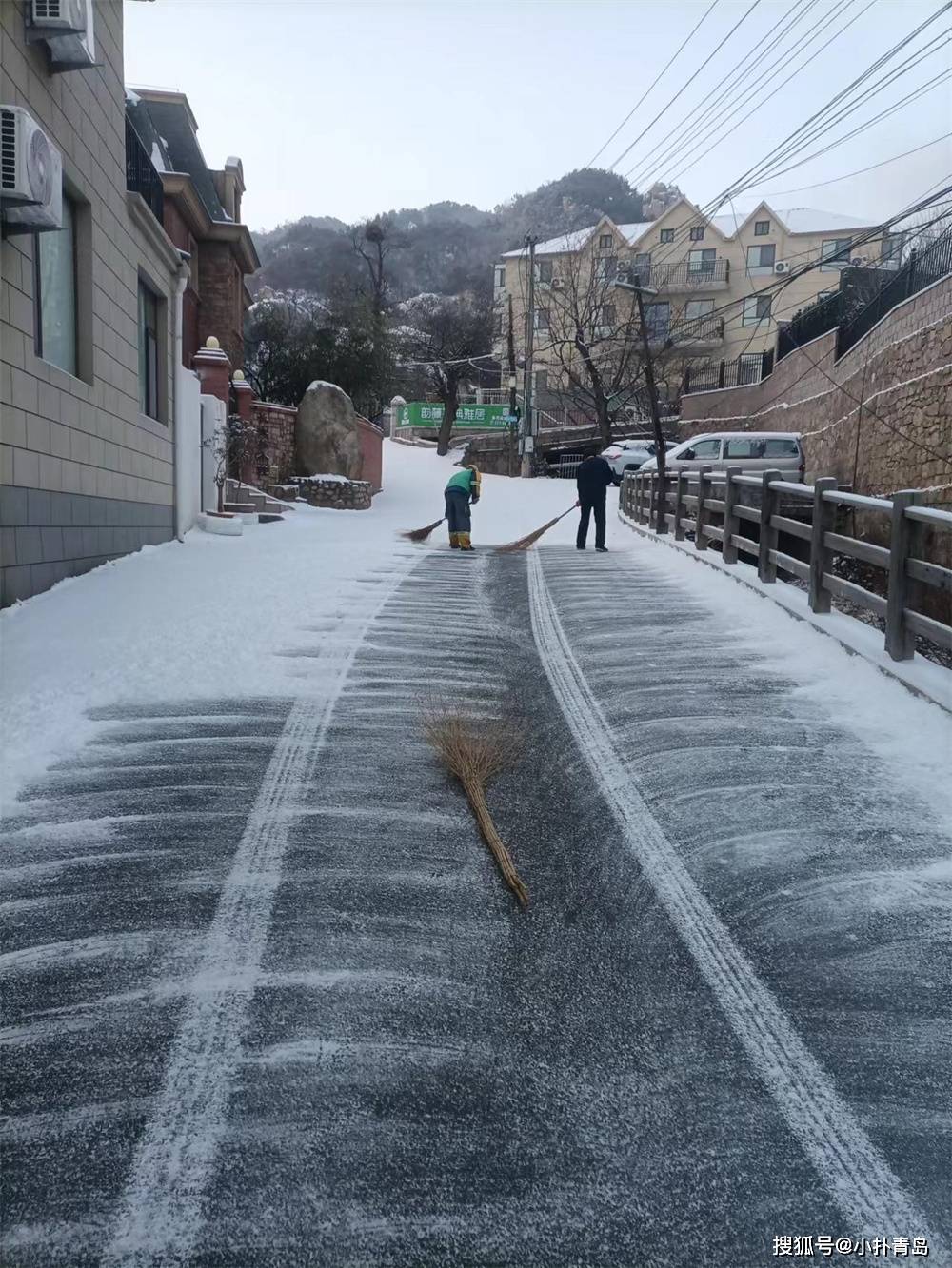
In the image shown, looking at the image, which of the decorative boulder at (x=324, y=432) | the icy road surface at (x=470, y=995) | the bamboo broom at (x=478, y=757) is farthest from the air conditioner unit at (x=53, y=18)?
the decorative boulder at (x=324, y=432)

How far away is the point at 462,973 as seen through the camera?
331 centimetres

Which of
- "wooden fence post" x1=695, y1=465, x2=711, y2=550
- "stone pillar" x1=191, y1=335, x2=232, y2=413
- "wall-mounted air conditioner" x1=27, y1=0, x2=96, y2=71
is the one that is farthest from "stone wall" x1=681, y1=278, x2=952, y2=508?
"stone pillar" x1=191, y1=335, x2=232, y2=413

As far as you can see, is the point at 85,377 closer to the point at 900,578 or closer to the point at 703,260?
the point at 900,578

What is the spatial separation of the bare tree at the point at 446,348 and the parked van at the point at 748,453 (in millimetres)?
21624

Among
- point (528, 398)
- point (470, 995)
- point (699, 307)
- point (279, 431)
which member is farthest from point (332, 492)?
point (699, 307)

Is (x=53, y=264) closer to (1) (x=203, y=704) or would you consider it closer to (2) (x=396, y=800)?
(1) (x=203, y=704)

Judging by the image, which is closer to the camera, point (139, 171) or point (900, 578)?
point (900, 578)

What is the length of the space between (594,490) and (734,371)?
46.8 metres

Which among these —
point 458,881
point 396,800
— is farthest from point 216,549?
point 458,881

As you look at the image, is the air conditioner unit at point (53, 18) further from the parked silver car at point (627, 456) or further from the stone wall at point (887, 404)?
the parked silver car at point (627, 456)

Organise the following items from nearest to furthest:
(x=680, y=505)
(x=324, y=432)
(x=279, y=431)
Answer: (x=680, y=505) → (x=279, y=431) → (x=324, y=432)

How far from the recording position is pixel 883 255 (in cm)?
2052

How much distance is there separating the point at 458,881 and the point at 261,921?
80cm

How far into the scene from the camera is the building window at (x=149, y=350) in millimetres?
13758
